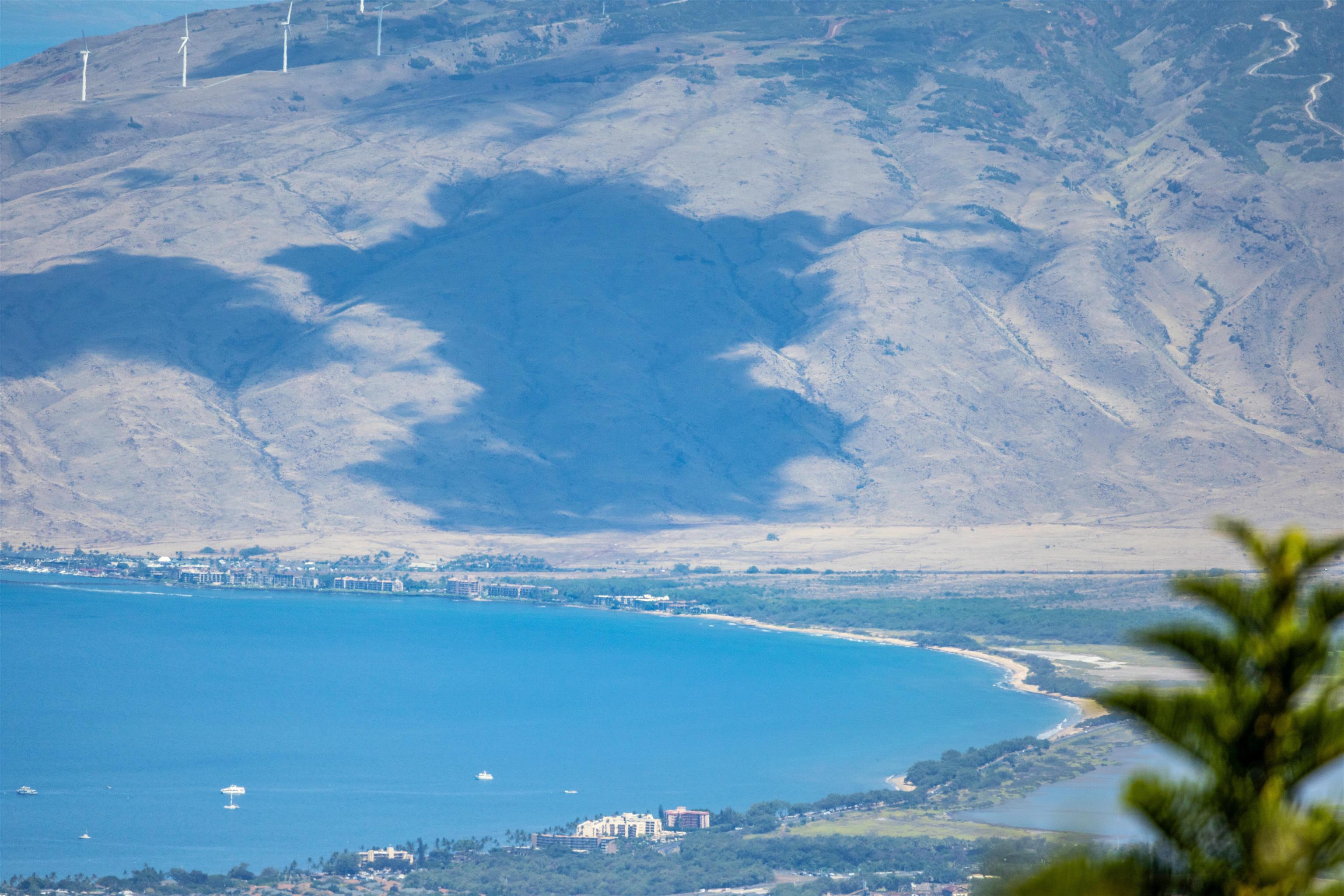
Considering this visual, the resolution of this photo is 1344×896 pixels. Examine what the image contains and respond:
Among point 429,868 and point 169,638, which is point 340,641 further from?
point 429,868

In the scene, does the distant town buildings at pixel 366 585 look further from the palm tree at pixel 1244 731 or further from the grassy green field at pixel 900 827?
the palm tree at pixel 1244 731

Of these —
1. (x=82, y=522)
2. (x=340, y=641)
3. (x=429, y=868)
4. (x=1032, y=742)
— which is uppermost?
(x=82, y=522)

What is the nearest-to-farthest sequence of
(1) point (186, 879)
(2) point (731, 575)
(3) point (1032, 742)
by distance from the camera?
(1) point (186, 879) → (3) point (1032, 742) → (2) point (731, 575)

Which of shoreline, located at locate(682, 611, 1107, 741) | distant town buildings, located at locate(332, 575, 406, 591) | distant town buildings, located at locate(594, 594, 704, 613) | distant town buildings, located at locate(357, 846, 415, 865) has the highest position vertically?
distant town buildings, located at locate(332, 575, 406, 591)

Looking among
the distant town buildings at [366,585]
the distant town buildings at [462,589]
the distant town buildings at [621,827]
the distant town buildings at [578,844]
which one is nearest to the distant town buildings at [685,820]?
the distant town buildings at [621,827]


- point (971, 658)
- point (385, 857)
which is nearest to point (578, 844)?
point (385, 857)

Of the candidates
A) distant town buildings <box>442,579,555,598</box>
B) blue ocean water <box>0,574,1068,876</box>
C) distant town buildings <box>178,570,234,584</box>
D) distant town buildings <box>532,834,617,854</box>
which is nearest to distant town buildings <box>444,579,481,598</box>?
distant town buildings <box>442,579,555,598</box>

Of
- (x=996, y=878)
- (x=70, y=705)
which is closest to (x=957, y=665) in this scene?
(x=70, y=705)

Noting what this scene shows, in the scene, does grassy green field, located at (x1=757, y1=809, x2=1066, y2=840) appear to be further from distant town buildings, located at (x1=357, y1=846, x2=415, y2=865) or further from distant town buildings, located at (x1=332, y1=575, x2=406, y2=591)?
distant town buildings, located at (x1=332, y1=575, x2=406, y2=591)
